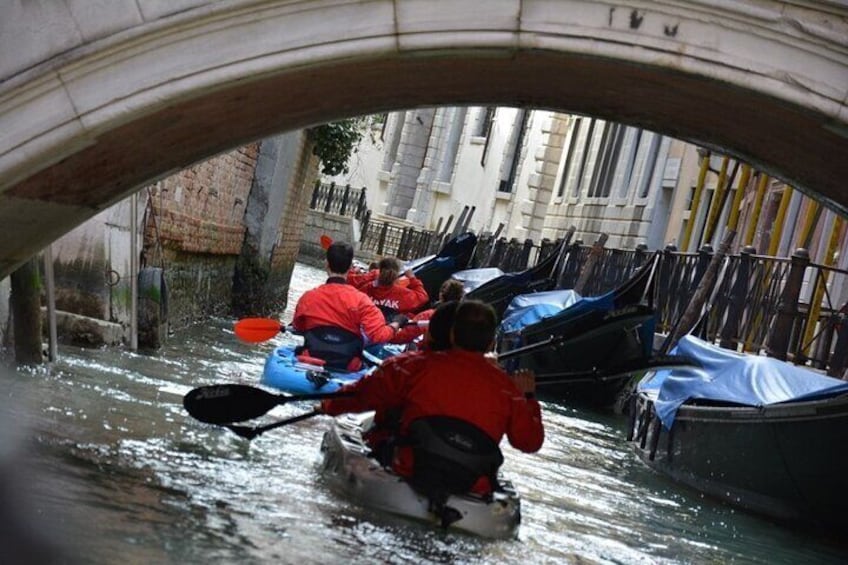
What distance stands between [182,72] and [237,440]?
424cm

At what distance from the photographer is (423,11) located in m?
6.31

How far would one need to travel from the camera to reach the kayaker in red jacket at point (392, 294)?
15.5 metres

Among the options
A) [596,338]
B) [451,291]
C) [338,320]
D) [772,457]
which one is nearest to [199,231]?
[338,320]

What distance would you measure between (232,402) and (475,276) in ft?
49.6

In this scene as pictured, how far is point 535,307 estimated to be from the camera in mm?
19516

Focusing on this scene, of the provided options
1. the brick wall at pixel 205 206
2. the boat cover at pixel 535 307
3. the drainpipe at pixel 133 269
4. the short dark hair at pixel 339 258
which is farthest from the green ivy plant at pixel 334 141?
the short dark hair at pixel 339 258

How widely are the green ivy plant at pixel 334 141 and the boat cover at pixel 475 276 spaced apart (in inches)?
104

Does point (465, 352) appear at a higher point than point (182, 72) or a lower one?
lower

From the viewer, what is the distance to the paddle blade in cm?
899

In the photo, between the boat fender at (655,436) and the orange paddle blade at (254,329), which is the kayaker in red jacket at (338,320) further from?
the boat fender at (655,436)

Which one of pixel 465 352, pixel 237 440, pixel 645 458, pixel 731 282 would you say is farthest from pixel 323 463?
pixel 731 282

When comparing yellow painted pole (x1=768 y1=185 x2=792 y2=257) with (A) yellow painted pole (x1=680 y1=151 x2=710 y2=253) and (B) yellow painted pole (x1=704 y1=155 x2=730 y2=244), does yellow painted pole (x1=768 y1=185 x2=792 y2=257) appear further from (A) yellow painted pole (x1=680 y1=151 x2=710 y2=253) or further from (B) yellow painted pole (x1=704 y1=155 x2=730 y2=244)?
(A) yellow painted pole (x1=680 y1=151 x2=710 y2=253)

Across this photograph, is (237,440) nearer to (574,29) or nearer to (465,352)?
(465,352)

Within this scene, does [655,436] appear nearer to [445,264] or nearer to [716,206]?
[716,206]
